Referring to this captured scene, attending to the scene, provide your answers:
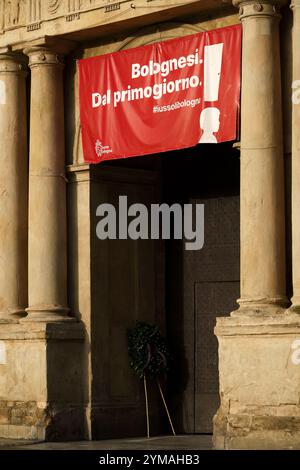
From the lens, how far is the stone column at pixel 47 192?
75.0 ft

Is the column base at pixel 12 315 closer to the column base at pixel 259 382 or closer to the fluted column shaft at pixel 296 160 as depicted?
the column base at pixel 259 382

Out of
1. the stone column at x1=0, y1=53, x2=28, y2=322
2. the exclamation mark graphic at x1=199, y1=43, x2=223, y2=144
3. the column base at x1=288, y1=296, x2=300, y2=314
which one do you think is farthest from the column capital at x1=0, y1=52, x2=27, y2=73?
the column base at x1=288, y1=296, x2=300, y2=314

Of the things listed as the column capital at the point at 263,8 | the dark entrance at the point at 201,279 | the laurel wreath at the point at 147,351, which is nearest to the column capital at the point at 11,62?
the dark entrance at the point at 201,279

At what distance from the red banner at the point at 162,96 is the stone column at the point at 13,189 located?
1329mm

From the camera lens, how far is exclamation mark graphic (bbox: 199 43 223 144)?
20.6 meters

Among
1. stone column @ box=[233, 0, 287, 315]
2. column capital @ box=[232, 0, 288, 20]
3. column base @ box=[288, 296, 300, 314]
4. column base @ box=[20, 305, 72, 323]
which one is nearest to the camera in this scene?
column base @ box=[288, 296, 300, 314]

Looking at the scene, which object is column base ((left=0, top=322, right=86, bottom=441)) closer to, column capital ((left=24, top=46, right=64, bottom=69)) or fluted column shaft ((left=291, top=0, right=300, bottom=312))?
column capital ((left=24, top=46, right=64, bottom=69))

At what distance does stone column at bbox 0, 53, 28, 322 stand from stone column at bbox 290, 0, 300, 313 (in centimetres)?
562

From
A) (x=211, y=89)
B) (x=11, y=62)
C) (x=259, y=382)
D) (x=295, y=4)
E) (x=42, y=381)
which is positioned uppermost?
(x=295, y=4)

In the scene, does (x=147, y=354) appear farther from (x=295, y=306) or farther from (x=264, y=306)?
(x=295, y=306)

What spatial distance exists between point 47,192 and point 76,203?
1.79ft

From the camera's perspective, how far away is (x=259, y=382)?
19.5m

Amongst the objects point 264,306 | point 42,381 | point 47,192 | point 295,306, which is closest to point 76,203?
point 47,192

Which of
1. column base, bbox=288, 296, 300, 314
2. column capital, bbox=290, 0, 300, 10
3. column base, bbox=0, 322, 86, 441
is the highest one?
column capital, bbox=290, 0, 300, 10
